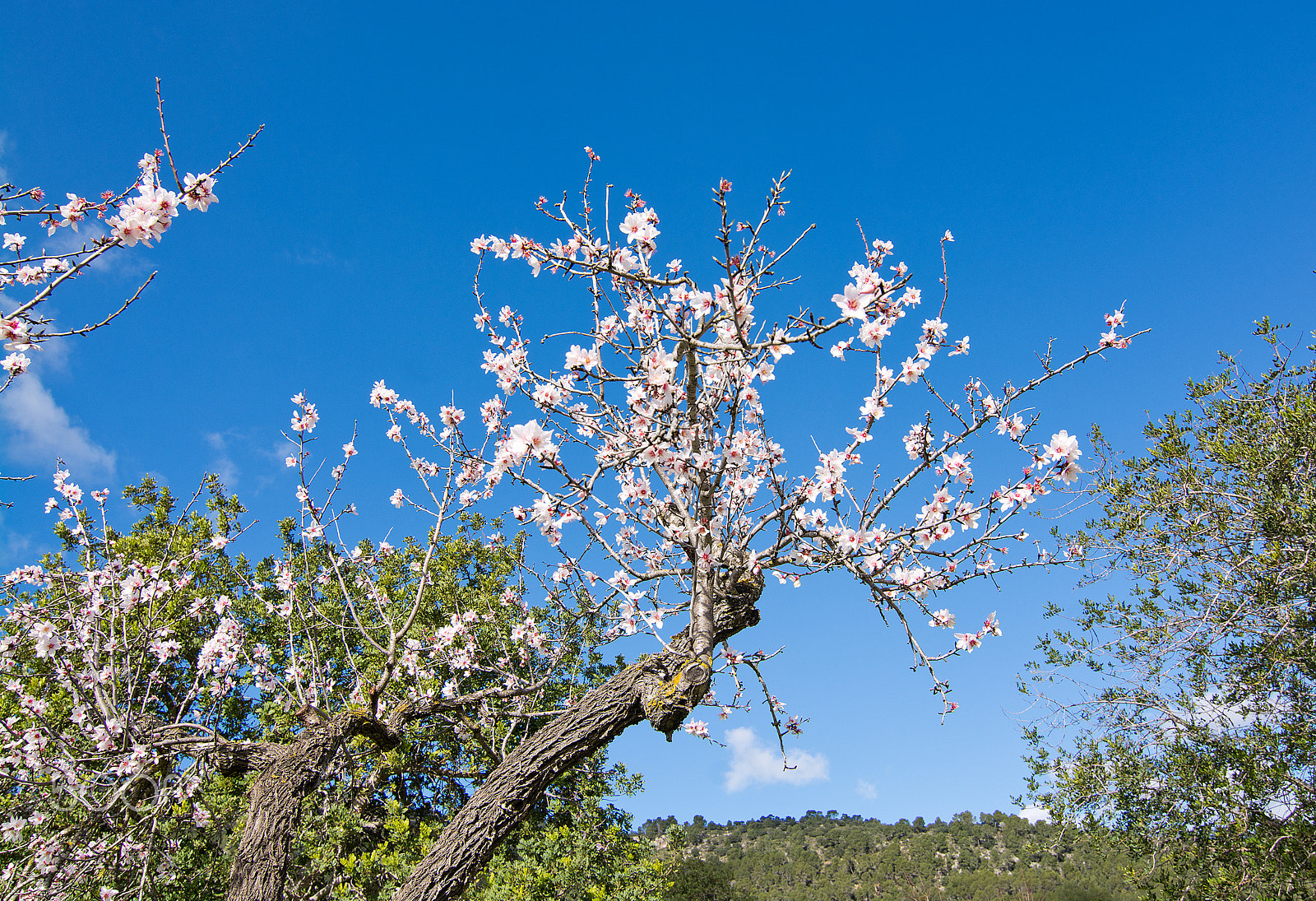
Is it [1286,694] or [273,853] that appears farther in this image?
[1286,694]

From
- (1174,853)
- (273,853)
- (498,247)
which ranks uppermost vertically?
(498,247)

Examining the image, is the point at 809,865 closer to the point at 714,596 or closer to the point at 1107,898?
the point at 1107,898

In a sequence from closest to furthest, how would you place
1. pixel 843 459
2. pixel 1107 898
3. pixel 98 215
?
pixel 98 215 → pixel 843 459 → pixel 1107 898

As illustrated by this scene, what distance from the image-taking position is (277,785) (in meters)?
4.23

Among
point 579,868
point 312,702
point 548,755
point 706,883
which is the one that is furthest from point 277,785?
point 706,883

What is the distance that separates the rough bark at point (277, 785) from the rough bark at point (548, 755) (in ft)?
3.41

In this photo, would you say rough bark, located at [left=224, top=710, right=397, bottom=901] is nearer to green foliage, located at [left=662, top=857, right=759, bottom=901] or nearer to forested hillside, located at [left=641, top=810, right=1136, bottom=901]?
green foliage, located at [left=662, top=857, right=759, bottom=901]

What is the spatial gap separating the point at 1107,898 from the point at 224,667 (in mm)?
42344

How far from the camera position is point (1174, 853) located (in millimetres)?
7238

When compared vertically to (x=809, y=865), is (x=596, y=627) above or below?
below

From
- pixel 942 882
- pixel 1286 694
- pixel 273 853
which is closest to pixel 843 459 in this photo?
pixel 273 853

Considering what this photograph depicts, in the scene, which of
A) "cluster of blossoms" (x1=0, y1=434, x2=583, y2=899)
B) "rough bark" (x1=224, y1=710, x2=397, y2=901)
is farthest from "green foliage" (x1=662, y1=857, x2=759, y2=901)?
"rough bark" (x1=224, y1=710, x2=397, y2=901)

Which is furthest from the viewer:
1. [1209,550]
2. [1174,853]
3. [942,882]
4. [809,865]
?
[809,865]

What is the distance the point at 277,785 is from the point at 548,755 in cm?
191
